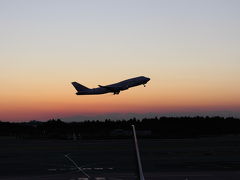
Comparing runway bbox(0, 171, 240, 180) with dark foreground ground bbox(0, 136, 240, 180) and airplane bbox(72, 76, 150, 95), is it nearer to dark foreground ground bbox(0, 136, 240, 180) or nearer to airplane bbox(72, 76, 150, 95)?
dark foreground ground bbox(0, 136, 240, 180)

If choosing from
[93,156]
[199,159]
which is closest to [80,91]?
[93,156]

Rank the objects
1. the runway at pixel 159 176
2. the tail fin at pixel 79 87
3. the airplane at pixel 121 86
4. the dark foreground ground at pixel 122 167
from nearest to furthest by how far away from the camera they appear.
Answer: the runway at pixel 159 176, the dark foreground ground at pixel 122 167, the airplane at pixel 121 86, the tail fin at pixel 79 87

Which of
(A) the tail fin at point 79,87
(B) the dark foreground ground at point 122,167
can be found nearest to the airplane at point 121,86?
(A) the tail fin at point 79,87

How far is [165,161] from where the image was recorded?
60875 millimetres

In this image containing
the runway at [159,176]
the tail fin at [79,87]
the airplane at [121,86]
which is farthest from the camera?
the tail fin at [79,87]

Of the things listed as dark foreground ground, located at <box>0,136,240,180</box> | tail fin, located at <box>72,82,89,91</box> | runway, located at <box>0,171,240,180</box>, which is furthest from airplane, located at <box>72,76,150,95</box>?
runway, located at <box>0,171,240,180</box>

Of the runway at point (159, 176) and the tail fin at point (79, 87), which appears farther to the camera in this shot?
the tail fin at point (79, 87)

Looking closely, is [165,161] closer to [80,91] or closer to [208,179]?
[208,179]

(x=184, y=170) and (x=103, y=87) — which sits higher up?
(x=103, y=87)

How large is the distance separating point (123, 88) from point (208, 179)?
281 feet

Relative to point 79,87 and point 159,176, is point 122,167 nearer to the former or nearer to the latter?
point 159,176

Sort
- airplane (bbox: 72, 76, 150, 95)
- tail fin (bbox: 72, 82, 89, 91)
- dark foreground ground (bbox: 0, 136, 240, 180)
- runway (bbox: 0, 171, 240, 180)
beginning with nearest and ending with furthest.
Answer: runway (bbox: 0, 171, 240, 180) → dark foreground ground (bbox: 0, 136, 240, 180) → airplane (bbox: 72, 76, 150, 95) → tail fin (bbox: 72, 82, 89, 91)

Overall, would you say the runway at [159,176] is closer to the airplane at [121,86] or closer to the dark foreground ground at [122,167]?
the dark foreground ground at [122,167]

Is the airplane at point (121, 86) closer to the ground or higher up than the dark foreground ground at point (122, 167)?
higher up
